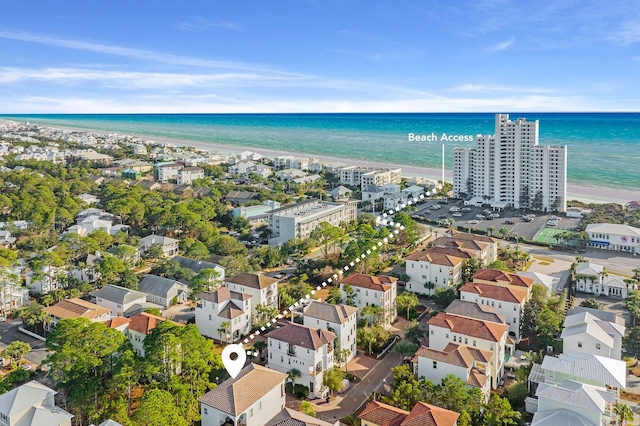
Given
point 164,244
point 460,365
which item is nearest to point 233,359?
point 460,365

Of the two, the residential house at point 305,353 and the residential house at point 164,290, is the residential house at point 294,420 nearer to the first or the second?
the residential house at point 305,353

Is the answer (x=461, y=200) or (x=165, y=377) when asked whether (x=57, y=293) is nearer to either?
(x=165, y=377)

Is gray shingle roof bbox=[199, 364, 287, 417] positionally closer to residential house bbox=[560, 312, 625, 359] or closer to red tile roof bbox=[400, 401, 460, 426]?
red tile roof bbox=[400, 401, 460, 426]

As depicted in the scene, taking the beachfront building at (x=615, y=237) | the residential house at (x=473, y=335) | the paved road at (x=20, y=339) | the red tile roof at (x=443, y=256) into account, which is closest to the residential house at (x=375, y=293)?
the residential house at (x=473, y=335)

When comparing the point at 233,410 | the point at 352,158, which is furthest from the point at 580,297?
the point at 352,158

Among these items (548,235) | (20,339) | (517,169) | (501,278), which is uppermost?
(517,169)

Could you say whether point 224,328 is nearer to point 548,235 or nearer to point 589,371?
point 589,371
